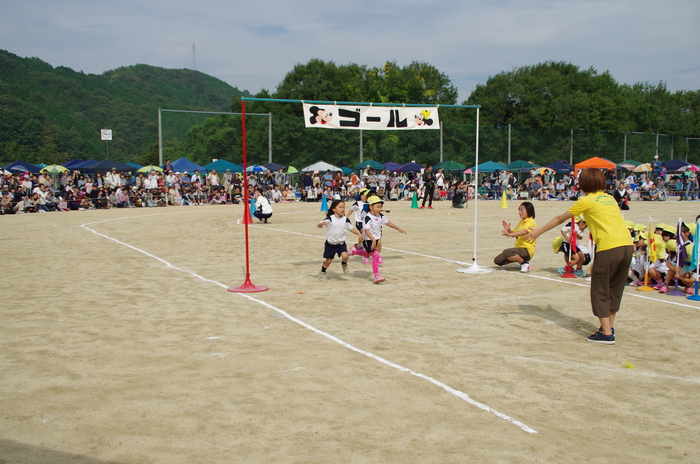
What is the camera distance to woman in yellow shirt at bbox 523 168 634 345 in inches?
260

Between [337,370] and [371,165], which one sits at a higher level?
[371,165]

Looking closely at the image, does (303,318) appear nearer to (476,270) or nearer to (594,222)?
(594,222)

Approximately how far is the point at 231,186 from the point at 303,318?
28.0 metres

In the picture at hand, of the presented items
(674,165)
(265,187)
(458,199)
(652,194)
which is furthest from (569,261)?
(674,165)

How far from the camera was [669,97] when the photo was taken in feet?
252

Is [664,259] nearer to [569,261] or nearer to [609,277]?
[569,261]

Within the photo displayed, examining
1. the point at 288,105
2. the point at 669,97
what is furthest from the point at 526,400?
the point at 669,97

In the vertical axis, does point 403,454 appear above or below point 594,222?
below

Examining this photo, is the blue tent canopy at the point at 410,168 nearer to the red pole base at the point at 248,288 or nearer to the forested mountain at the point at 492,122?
the forested mountain at the point at 492,122

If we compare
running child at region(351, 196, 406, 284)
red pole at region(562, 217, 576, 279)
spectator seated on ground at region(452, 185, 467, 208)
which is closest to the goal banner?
running child at region(351, 196, 406, 284)

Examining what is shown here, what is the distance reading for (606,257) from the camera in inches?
261

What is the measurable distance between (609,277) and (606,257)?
23cm

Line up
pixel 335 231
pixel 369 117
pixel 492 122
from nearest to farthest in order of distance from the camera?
1. pixel 335 231
2. pixel 369 117
3. pixel 492 122

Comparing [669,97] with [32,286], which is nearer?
[32,286]
